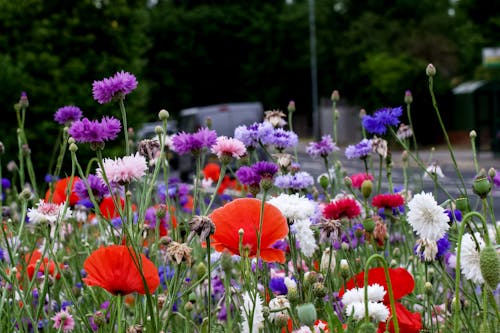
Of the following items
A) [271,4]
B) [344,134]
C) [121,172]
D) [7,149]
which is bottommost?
[344,134]

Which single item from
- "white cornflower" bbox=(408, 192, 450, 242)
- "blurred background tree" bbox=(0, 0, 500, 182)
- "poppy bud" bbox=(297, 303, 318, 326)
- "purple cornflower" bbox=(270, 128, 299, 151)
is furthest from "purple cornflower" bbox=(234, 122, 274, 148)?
"blurred background tree" bbox=(0, 0, 500, 182)

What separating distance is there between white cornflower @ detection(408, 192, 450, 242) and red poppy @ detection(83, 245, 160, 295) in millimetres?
469

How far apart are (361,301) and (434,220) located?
8.0 inches

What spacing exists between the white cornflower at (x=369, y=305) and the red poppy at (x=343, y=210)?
476mm

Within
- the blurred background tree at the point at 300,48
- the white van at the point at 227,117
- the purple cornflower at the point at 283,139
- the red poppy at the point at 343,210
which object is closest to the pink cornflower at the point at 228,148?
the red poppy at the point at 343,210

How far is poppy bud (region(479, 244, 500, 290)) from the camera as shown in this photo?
1.07m

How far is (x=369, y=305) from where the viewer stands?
1.29 metres

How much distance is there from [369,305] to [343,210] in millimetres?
568

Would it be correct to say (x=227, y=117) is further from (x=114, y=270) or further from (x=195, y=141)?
(x=114, y=270)

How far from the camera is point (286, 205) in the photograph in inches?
63.7

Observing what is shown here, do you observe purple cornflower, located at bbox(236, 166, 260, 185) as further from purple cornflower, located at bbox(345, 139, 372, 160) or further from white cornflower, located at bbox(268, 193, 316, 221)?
purple cornflower, located at bbox(345, 139, 372, 160)

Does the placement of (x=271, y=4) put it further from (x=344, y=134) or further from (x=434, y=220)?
(x=434, y=220)

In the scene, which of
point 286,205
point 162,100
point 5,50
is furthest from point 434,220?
point 162,100

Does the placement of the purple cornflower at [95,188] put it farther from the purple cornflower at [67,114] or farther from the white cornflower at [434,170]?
the white cornflower at [434,170]
